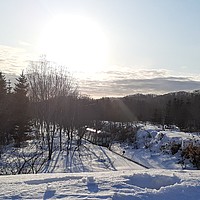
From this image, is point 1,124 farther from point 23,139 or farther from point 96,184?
point 96,184

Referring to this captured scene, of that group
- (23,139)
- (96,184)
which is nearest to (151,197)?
(96,184)

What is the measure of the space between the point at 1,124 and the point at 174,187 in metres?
17.6

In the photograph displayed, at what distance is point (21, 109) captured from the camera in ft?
87.6

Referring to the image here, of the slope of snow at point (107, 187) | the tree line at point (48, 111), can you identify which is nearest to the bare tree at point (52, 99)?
the tree line at point (48, 111)

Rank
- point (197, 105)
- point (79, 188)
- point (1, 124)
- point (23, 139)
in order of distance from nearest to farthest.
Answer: point (79, 188), point (1, 124), point (23, 139), point (197, 105)

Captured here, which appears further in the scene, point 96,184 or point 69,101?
point 69,101

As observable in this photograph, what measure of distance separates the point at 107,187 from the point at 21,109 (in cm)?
2464

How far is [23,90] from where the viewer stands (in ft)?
88.7

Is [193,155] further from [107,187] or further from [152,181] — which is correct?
→ [107,187]

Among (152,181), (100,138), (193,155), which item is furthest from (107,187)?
(100,138)

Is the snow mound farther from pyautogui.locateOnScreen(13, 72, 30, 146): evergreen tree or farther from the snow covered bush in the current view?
pyautogui.locateOnScreen(13, 72, 30, 146): evergreen tree

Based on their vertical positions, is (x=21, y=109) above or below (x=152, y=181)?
above

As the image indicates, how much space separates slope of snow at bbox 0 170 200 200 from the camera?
9.43 feet

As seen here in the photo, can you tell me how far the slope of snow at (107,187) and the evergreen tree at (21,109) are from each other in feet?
75.1
